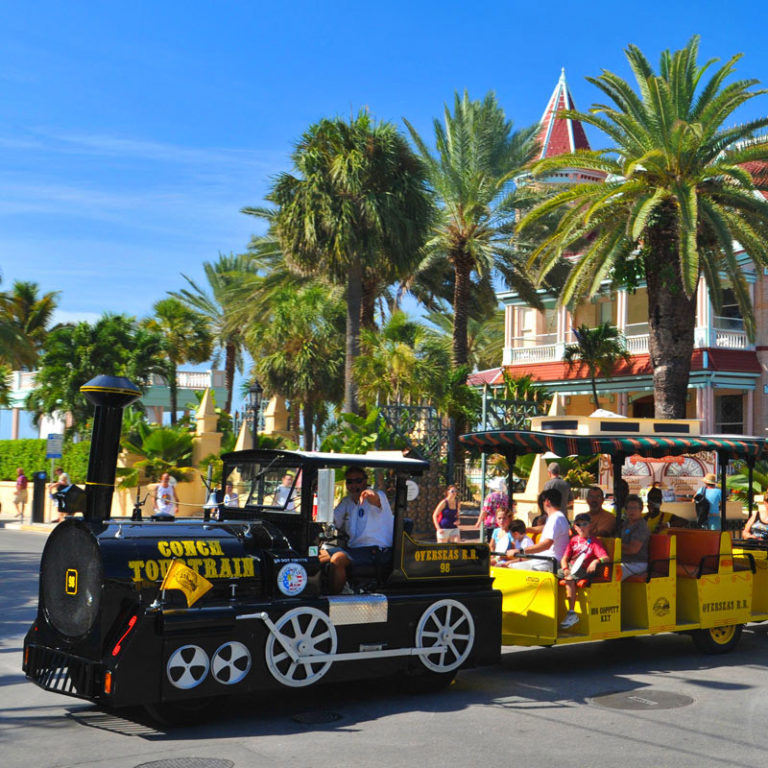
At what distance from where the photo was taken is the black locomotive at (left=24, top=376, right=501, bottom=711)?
23.4 feet

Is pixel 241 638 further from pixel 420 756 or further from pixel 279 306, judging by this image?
pixel 279 306

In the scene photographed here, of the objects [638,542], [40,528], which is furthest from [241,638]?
[40,528]

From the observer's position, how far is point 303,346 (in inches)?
1518

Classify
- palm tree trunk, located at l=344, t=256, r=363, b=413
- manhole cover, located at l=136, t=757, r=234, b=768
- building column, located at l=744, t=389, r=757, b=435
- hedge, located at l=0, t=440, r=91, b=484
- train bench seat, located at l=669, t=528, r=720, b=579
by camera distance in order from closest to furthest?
manhole cover, located at l=136, t=757, r=234, b=768 < train bench seat, located at l=669, t=528, r=720, b=579 < palm tree trunk, located at l=344, t=256, r=363, b=413 < building column, located at l=744, t=389, r=757, b=435 < hedge, located at l=0, t=440, r=91, b=484

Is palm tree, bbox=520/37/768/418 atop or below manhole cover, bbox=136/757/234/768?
atop

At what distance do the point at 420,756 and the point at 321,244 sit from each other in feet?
77.2

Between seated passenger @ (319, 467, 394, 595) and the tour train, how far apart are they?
8cm

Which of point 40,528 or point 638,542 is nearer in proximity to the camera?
point 638,542

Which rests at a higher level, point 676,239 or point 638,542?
point 676,239

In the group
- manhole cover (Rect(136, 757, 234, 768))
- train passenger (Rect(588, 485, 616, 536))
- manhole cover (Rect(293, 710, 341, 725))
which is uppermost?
train passenger (Rect(588, 485, 616, 536))

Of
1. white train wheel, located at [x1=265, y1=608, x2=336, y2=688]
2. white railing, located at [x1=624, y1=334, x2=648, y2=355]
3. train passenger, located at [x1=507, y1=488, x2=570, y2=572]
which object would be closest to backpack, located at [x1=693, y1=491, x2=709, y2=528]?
train passenger, located at [x1=507, y1=488, x2=570, y2=572]

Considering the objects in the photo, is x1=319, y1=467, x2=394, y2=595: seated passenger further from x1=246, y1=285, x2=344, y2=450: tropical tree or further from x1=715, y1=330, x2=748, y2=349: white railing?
x1=246, y1=285, x2=344, y2=450: tropical tree

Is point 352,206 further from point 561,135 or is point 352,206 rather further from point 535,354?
point 561,135

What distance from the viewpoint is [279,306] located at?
125 ft
